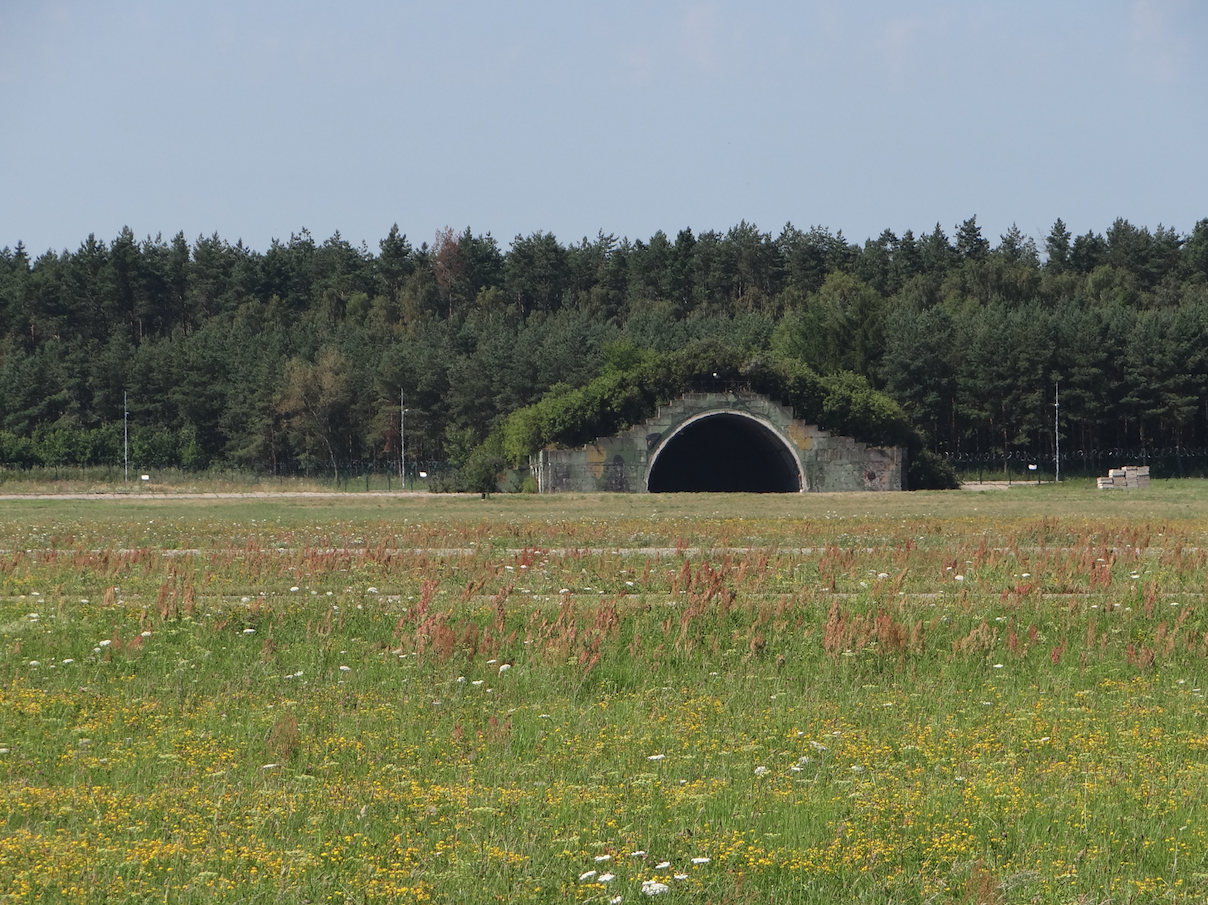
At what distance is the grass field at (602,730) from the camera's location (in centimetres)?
639

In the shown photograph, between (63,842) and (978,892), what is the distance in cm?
473

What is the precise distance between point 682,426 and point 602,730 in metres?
55.5

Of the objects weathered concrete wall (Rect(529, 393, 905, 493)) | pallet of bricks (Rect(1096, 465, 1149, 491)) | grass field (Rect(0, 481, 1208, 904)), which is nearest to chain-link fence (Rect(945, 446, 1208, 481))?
pallet of bricks (Rect(1096, 465, 1149, 491))

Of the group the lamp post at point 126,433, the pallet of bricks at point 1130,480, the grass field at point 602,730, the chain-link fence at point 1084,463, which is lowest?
the grass field at point 602,730

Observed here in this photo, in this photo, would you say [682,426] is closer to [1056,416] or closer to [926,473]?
[926,473]

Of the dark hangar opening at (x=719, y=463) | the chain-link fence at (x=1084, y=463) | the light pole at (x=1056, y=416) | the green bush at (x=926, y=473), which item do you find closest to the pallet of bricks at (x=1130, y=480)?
the green bush at (x=926, y=473)

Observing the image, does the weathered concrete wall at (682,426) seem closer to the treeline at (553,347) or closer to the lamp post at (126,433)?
the treeline at (553,347)

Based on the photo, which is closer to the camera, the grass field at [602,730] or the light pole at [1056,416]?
the grass field at [602,730]

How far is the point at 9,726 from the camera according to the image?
30.1 feet

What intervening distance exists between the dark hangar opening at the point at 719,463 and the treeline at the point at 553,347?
6469 mm

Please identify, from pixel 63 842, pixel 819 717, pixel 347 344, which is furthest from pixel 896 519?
pixel 347 344

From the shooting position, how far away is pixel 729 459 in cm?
7738

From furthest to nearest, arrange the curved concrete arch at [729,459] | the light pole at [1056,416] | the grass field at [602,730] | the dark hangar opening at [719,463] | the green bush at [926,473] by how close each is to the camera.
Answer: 1. the light pole at [1056,416]
2. the dark hangar opening at [719,463]
3. the green bush at [926,473]
4. the curved concrete arch at [729,459]
5. the grass field at [602,730]

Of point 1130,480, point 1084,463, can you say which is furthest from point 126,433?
point 1084,463
